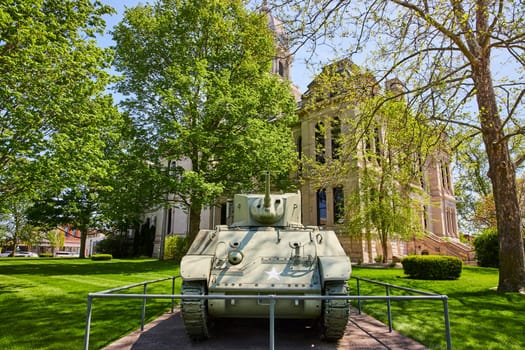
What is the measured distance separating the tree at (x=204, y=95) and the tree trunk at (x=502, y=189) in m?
9.50

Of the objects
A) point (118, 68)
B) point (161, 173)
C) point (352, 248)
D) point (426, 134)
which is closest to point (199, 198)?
point (161, 173)

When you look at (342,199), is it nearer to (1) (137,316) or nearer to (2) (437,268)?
(2) (437,268)

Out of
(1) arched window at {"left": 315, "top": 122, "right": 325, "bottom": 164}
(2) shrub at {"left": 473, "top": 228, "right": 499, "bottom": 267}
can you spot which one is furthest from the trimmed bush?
(2) shrub at {"left": 473, "top": 228, "right": 499, "bottom": 267}

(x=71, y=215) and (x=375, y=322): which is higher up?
(x=71, y=215)

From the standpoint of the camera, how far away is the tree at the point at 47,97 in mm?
10521

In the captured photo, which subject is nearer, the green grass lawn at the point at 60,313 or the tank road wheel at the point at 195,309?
the tank road wheel at the point at 195,309

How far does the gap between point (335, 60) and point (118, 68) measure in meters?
13.8

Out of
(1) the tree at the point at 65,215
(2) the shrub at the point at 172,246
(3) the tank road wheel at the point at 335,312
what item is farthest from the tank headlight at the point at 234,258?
(1) the tree at the point at 65,215

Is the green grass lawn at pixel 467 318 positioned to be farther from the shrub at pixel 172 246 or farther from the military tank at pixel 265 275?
the shrub at pixel 172 246

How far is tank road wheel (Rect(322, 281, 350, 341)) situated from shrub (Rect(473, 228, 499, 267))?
19717mm

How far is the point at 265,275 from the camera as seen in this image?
6.12 metres

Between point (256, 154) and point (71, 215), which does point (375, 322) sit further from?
point (71, 215)

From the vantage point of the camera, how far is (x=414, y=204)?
22500 millimetres

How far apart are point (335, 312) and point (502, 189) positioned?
8.13 m
